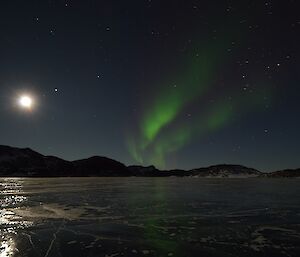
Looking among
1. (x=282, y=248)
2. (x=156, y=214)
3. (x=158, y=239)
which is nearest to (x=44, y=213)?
(x=156, y=214)

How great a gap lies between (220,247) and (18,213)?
15.2 metres

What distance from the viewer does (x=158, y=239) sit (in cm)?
1354

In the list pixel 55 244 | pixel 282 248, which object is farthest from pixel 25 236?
pixel 282 248

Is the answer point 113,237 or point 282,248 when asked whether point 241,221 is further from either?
point 113,237

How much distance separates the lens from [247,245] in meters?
12.5

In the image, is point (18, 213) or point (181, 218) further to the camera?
point (18, 213)

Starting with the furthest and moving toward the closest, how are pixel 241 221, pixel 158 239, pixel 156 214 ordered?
1. pixel 156 214
2. pixel 241 221
3. pixel 158 239

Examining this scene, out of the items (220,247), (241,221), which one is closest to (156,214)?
(241,221)

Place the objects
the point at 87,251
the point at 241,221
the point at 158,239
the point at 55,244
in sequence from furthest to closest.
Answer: the point at 241,221
the point at 158,239
the point at 55,244
the point at 87,251

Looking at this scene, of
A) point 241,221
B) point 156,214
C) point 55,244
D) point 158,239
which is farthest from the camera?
point 156,214

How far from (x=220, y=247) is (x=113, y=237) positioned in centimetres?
479

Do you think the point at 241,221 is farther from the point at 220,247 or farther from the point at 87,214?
the point at 87,214

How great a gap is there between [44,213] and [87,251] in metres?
11.2

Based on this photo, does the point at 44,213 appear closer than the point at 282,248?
No
